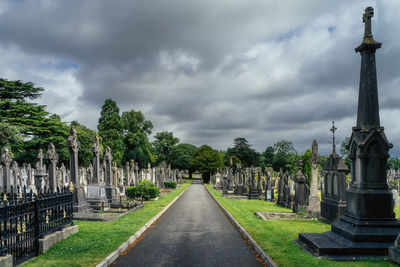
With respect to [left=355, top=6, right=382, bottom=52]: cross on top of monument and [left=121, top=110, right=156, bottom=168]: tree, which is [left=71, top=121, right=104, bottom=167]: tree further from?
[left=355, top=6, right=382, bottom=52]: cross on top of monument

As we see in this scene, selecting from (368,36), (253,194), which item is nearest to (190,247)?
(368,36)

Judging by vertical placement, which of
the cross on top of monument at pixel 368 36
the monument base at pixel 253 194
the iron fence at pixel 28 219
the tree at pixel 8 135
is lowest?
the monument base at pixel 253 194

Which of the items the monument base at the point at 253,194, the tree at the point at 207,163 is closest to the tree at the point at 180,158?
the tree at the point at 207,163

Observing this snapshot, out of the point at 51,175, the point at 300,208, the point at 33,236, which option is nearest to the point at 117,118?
the point at 51,175

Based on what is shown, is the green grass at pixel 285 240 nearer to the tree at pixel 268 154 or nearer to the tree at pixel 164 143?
the tree at pixel 164 143

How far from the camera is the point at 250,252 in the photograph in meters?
8.27

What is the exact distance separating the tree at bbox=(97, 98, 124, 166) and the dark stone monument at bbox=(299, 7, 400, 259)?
50799mm

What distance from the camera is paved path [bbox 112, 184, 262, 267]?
7.32 meters

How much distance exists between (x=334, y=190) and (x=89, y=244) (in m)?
10.8

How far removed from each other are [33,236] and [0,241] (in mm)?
1567

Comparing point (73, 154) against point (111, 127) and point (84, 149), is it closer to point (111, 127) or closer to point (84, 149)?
point (84, 149)

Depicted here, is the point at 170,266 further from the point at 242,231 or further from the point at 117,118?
the point at 117,118

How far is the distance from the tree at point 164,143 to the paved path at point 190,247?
247 feet

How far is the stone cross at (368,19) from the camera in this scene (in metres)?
8.64
